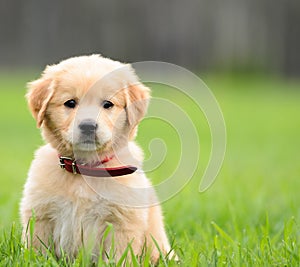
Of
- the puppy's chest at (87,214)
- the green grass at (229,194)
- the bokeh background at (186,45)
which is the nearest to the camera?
the green grass at (229,194)

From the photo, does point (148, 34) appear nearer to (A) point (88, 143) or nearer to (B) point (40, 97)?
(B) point (40, 97)

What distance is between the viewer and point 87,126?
11.0ft

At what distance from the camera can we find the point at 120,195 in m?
3.42

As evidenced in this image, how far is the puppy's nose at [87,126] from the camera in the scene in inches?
132

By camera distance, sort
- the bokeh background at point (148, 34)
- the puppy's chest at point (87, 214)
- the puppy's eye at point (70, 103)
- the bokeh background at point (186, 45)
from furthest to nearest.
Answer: the bokeh background at point (148, 34) < the bokeh background at point (186, 45) < the puppy's eye at point (70, 103) < the puppy's chest at point (87, 214)

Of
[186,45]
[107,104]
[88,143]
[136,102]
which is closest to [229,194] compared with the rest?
[136,102]

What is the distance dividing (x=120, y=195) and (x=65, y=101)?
21.8 inches

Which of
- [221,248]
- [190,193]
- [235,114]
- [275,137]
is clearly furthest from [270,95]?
[221,248]

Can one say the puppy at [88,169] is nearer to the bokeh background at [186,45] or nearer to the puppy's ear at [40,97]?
the puppy's ear at [40,97]

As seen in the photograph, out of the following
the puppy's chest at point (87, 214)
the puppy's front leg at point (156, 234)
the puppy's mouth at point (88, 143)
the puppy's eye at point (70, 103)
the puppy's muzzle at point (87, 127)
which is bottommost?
the puppy's front leg at point (156, 234)

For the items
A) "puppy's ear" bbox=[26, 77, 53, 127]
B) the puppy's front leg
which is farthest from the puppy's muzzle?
the puppy's front leg

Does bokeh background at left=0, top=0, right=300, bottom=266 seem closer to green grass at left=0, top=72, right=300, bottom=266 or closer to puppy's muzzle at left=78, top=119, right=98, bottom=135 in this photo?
green grass at left=0, top=72, right=300, bottom=266

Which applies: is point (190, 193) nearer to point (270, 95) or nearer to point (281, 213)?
point (281, 213)

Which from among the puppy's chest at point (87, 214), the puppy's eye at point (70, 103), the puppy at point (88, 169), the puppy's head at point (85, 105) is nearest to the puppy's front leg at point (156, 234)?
the puppy at point (88, 169)
